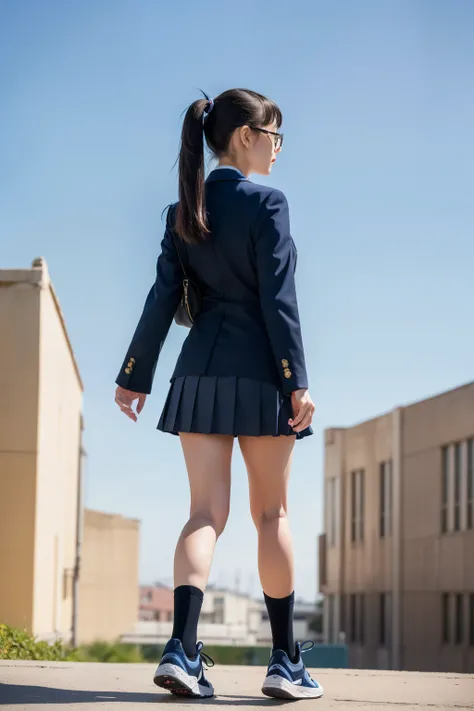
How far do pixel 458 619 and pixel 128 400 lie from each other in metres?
29.7

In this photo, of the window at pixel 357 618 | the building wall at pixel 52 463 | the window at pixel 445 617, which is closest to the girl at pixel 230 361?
the building wall at pixel 52 463

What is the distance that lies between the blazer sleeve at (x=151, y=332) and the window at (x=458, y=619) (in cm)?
2953

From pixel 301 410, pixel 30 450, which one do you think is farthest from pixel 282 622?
pixel 30 450

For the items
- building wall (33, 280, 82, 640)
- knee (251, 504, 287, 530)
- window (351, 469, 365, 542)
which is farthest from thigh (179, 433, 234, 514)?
window (351, 469, 365, 542)

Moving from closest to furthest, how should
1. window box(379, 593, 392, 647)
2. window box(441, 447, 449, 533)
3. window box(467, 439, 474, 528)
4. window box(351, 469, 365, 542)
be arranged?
window box(467, 439, 474, 528) < window box(441, 447, 449, 533) < window box(379, 593, 392, 647) < window box(351, 469, 365, 542)

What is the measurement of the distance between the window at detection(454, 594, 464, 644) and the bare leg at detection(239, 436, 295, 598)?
2940 centimetres

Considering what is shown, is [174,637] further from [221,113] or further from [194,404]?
[221,113]

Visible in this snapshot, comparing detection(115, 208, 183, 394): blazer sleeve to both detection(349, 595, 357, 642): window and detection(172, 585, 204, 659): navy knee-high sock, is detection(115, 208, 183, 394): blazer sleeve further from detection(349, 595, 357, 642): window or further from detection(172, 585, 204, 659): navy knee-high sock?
detection(349, 595, 357, 642): window

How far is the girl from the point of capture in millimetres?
3885

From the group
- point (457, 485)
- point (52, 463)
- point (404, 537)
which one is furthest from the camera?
point (404, 537)

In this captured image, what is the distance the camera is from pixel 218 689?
4.16m

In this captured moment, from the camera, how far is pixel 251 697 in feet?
12.8

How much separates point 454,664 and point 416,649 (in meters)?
2.64

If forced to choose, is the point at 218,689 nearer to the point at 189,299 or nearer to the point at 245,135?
the point at 189,299
